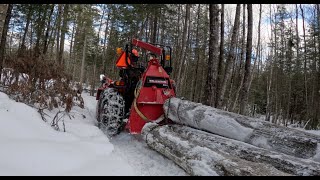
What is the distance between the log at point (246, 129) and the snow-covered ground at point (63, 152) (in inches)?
37.1

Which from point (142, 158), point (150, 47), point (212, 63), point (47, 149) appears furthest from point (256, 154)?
point (212, 63)

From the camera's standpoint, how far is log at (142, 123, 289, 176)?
11.2 ft

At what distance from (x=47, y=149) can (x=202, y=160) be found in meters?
2.07

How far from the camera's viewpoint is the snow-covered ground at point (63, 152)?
367 centimetres

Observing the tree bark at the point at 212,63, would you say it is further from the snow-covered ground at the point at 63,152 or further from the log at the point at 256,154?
the snow-covered ground at the point at 63,152

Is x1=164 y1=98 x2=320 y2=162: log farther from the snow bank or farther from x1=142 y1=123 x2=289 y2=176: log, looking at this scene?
the snow bank

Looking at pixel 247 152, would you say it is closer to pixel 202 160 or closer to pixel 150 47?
pixel 202 160

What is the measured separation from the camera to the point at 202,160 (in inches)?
153

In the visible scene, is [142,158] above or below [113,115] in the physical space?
below

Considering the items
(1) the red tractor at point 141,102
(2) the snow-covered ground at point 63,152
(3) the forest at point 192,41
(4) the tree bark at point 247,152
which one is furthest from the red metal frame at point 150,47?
(3) the forest at point 192,41

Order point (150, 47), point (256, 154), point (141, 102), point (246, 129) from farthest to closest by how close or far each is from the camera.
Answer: point (150, 47), point (141, 102), point (246, 129), point (256, 154)

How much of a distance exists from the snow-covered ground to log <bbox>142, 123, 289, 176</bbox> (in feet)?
0.55

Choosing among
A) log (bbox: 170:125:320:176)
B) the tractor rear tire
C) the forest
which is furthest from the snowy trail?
the forest
